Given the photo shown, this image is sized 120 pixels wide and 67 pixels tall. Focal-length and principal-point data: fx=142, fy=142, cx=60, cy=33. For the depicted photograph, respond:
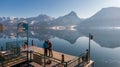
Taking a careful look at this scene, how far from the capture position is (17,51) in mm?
18234

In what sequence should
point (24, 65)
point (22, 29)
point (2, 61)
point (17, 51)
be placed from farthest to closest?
point (22, 29) < point (17, 51) < point (24, 65) < point (2, 61)

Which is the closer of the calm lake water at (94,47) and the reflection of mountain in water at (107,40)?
the calm lake water at (94,47)

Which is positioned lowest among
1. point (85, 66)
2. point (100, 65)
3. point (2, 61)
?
point (100, 65)

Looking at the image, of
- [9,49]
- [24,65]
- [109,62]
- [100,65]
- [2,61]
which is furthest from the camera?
[109,62]

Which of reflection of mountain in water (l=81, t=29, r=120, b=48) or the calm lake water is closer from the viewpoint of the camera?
the calm lake water

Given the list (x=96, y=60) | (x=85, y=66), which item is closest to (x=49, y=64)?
(x=85, y=66)

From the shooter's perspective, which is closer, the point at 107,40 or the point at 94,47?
the point at 94,47

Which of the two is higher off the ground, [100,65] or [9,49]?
[9,49]

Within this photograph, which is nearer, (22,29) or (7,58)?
(7,58)

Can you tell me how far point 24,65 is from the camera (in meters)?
16.0

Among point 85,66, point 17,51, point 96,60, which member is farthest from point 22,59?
point 96,60

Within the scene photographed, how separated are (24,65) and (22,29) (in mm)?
6891

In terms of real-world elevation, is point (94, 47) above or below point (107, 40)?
below

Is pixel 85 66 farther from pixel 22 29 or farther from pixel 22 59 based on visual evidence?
pixel 22 29
